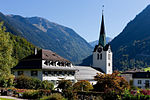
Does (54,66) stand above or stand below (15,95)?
above

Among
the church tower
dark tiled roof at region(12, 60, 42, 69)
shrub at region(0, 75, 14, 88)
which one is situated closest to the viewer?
shrub at region(0, 75, 14, 88)

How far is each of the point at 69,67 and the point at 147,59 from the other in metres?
157

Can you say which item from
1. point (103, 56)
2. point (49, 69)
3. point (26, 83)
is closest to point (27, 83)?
point (26, 83)

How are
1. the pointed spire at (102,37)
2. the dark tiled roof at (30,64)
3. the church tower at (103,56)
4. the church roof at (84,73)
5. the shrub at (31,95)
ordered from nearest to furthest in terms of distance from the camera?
the shrub at (31,95)
the dark tiled roof at (30,64)
the church roof at (84,73)
the church tower at (103,56)
the pointed spire at (102,37)

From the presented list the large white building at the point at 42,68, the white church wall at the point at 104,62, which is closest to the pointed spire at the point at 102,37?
the white church wall at the point at 104,62

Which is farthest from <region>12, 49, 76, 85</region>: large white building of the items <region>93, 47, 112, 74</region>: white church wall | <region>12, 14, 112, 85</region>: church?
<region>93, 47, 112, 74</region>: white church wall

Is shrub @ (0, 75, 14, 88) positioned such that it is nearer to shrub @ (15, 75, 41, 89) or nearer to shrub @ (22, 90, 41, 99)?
shrub @ (15, 75, 41, 89)

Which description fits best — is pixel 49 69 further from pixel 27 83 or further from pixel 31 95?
pixel 31 95

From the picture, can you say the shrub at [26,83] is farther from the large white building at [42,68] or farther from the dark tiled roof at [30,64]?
the dark tiled roof at [30,64]

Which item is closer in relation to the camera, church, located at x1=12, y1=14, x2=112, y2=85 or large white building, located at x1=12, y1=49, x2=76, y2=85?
large white building, located at x1=12, y1=49, x2=76, y2=85


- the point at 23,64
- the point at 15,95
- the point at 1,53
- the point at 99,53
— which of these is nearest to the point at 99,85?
the point at 15,95

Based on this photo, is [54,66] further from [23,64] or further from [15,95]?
[15,95]

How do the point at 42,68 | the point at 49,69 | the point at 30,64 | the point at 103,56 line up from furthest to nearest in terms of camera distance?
the point at 103,56, the point at 30,64, the point at 49,69, the point at 42,68

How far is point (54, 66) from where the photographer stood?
51.9 m
